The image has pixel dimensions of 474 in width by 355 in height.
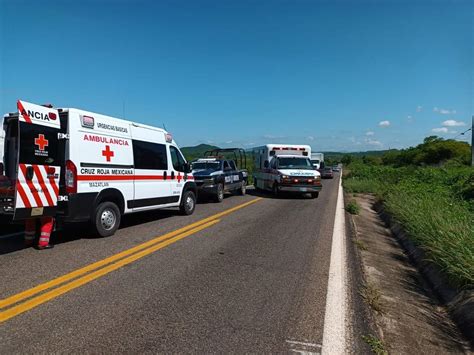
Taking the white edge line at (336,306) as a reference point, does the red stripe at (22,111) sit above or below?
above

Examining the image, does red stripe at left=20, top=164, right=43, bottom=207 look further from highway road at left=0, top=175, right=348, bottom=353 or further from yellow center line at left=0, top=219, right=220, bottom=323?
yellow center line at left=0, top=219, right=220, bottom=323

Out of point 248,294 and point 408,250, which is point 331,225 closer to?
point 408,250

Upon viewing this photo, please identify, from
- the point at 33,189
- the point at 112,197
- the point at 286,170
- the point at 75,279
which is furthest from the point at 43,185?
the point at 286,170

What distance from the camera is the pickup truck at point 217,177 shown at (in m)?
14.9

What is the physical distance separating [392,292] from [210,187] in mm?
10449

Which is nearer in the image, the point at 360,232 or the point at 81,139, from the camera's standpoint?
the point at 81,139

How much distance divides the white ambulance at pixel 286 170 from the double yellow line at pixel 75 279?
34.1ft

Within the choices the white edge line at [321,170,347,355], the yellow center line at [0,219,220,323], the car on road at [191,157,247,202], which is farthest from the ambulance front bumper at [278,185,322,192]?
the yellow center line at [0,219,220,323]

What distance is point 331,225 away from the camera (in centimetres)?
995

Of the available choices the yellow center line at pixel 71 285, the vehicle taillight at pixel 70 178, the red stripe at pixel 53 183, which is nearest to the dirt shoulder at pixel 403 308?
the yellow center line at pixel 71 285

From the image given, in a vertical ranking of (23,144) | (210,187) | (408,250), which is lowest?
(408,250)

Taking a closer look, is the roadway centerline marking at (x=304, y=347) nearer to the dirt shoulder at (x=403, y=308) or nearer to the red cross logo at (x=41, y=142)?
the dirt shoulder at (x=403, y=308)

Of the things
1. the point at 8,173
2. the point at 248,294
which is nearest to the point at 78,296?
the point at 248,294

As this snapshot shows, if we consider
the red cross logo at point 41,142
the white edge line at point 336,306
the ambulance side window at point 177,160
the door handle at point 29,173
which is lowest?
the white edge line at point 336,306
